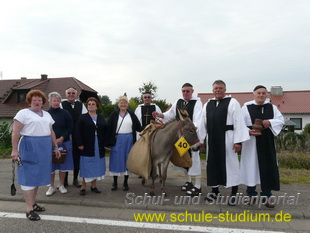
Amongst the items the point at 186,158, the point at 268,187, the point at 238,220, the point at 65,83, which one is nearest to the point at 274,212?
the point at 268,187

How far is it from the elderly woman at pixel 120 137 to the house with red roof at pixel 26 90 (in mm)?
22268

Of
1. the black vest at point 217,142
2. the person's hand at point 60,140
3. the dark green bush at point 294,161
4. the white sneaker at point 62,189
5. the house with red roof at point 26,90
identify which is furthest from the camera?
the house with red roof at point 26,90

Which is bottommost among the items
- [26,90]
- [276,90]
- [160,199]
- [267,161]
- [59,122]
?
[160,199]

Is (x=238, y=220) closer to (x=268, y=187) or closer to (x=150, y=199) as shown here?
(x=268, y=187)

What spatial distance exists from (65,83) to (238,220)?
28.4 metres

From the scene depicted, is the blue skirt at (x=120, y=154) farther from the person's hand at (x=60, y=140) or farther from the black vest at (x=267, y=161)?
the black vest at (x=267, y=161)

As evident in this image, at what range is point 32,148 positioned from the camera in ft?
14.8

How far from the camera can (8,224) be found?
14.1ft

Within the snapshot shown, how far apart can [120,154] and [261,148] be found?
2980 mm

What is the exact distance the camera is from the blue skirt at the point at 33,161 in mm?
4484

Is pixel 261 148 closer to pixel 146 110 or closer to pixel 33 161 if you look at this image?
pixel 146 110

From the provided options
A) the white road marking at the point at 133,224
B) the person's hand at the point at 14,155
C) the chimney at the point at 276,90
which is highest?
the chimney at the point at 276,90

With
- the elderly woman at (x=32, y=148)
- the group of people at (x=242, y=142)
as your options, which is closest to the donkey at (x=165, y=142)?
the group of people at (x=242, y=142)

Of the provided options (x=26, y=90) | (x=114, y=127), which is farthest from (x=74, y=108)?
(x=26, y=90)
